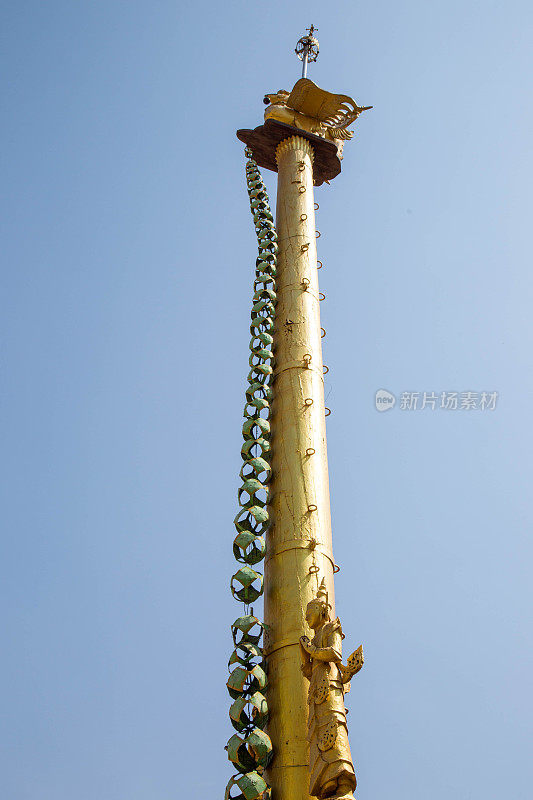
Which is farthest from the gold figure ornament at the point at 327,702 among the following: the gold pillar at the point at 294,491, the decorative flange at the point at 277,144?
the decorative flange at the point at 277,144

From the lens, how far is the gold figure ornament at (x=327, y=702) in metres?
4.38

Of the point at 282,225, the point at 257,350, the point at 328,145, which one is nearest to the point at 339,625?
the point at 257,350

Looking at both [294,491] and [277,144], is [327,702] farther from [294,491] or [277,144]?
[277,144]

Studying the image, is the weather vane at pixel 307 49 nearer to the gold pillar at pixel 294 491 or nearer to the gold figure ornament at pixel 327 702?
the gold pillar at pixel 294 491

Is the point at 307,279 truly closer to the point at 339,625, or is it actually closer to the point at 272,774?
the point at 339,625

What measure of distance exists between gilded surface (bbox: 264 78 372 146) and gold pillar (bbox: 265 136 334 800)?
39.6 inches

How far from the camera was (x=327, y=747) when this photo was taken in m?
4.45

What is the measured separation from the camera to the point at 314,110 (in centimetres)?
914

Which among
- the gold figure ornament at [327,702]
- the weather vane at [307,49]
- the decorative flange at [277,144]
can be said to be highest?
the weather vane at [307,49]

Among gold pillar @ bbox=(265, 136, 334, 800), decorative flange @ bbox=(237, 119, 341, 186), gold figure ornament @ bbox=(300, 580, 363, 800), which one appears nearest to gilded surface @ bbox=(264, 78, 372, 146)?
decorative flange @ bbox=(237, 119, 341, 186)

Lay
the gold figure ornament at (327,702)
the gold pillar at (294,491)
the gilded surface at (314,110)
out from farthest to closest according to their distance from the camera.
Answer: the gilded surface at (314,110) → the gold pillar at (294,491) → the gold figure ornament at (327,702)

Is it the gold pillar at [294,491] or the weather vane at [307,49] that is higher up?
the weather vane at [307,49]

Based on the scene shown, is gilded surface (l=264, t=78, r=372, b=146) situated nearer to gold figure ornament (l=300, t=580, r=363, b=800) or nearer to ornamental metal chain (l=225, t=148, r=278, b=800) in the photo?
ornamental metal chain (l=225, t=148, r=278, b=800)

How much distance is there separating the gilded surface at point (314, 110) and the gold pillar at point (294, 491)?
3.30 ft
